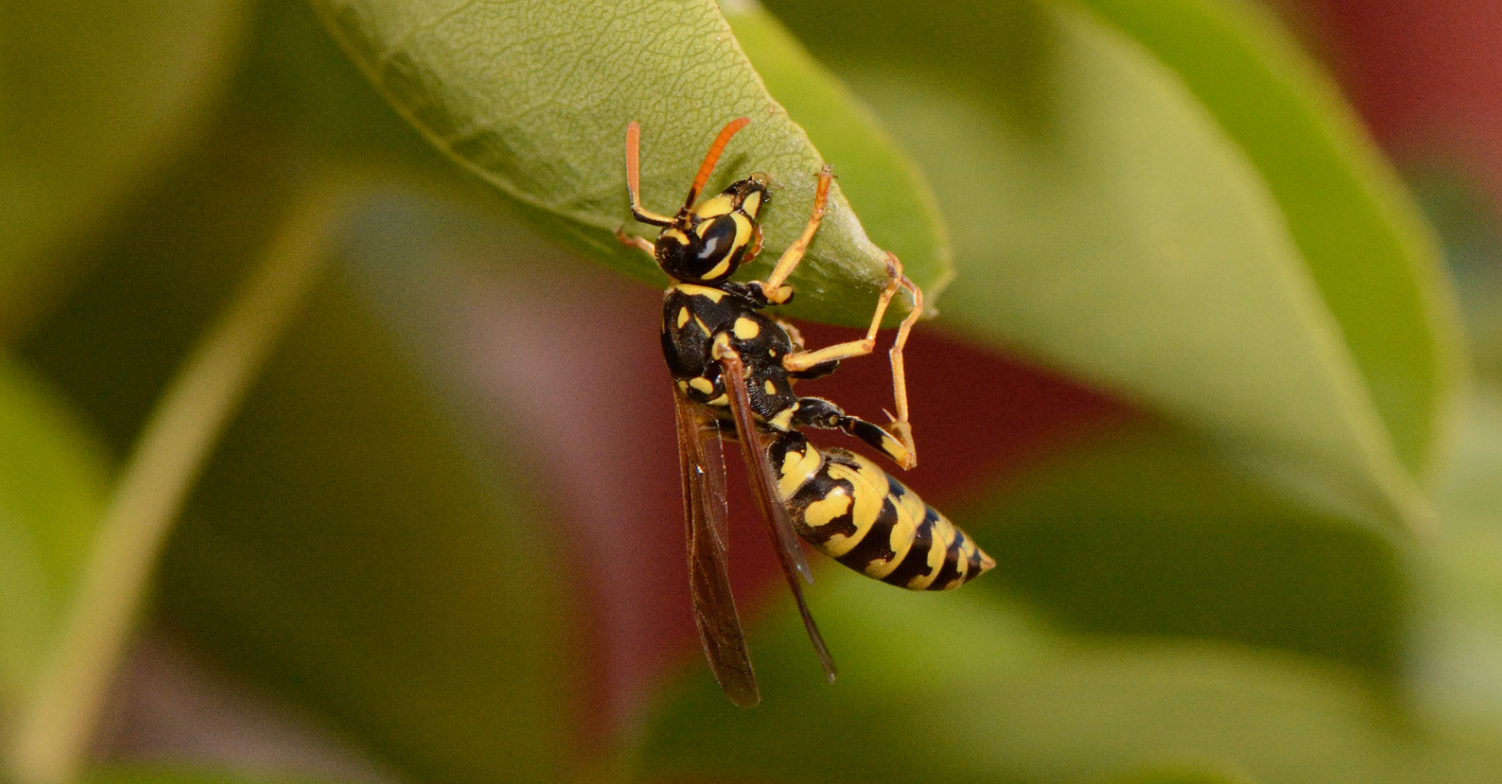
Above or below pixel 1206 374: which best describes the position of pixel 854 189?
below

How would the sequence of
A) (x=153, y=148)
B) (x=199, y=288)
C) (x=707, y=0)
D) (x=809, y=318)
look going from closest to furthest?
1. (x=707, y=0)
2. (x=809, y=318)
3. (x=153, y=148)
4. (x=199, y=288)

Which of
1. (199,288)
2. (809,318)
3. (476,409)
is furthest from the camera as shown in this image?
(476,409)

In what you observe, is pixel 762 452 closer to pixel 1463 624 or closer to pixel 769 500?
pixel 769 500

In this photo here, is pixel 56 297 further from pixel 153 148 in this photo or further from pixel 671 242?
Result: pixel 671 242

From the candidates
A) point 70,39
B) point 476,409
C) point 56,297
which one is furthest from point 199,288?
point 70,39

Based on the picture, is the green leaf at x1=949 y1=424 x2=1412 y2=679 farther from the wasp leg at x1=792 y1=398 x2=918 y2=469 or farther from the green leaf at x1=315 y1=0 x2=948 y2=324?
the green leaf at x1=315 y1=0 x2=948 y2=324

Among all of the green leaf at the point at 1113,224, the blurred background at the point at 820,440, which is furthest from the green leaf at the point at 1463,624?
the green leaf at the point at 1113,224

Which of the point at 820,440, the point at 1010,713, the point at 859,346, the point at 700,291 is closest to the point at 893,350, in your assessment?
the point at 859,346

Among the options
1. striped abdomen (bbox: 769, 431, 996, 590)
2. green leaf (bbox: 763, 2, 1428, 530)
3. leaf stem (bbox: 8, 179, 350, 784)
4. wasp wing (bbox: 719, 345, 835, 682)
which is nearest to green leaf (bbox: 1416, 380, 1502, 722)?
green leaf (bbox: 763, 2, 1428, 530)
